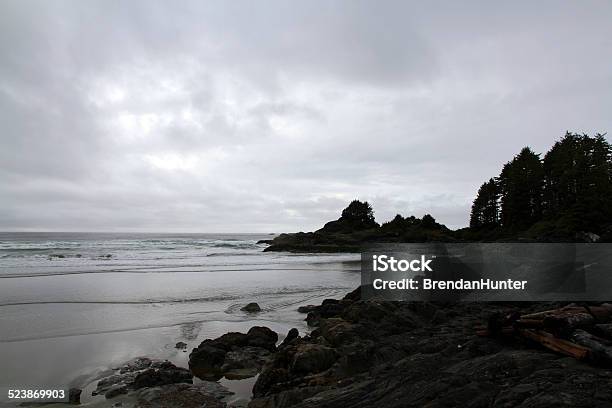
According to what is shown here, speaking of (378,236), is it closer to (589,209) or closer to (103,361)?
(589,209)

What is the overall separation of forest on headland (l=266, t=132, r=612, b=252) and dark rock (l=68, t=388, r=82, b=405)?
23882 millimetres

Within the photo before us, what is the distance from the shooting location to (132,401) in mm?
6824

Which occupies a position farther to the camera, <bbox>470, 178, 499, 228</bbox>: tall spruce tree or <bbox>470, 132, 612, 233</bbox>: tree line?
<bbox>470, 178, 499, 228</bbox>: tall spruce tree

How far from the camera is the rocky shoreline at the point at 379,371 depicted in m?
4.65

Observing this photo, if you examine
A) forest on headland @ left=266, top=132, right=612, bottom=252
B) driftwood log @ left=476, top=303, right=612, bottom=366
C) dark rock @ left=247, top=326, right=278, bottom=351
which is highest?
forest on headland @ left=266, top=132, right=612, bottom=252

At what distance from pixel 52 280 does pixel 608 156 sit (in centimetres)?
5155

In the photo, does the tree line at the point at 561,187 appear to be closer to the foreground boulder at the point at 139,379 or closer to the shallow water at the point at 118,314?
the shallow water at the point at 118,314

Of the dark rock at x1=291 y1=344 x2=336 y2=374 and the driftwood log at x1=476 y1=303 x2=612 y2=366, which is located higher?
the driftwood log at x1=476 y1=303 x2=612 y2=366

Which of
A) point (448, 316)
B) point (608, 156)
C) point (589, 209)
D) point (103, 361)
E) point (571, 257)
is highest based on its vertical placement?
point (608, 156)

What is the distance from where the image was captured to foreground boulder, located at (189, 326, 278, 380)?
8.57 m

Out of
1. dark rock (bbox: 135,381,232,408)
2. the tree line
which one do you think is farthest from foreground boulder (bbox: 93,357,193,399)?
the tree line

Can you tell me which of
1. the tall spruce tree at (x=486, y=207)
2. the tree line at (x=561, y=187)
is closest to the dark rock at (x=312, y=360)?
the tree line at (x=561, y=187)

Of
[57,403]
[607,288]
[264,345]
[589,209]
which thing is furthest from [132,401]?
[589,209]

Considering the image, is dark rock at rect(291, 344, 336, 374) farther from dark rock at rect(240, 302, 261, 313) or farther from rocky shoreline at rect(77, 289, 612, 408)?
dark rock at rect(240, 302, 261, 313)
